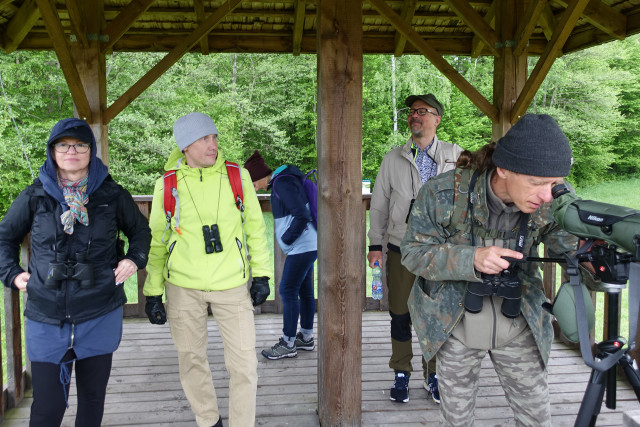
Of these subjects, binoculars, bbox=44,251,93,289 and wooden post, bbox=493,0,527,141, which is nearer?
binoculars, bbox=44,251,93,289

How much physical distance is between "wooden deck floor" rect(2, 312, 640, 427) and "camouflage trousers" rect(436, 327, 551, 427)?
111 centimetres

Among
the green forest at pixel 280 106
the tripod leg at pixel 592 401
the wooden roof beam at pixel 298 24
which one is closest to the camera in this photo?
the tripod leg at pixel 592 401

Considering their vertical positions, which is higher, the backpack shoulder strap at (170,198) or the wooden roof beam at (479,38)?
the wooden roof beam at (479,38)

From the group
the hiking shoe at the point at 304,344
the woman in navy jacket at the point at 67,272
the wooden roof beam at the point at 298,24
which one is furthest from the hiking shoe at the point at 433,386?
the wooden roof beam at the point at 298,24

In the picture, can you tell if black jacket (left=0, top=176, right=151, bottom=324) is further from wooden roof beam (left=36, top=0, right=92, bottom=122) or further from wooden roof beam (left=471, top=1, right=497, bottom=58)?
wooden roof beam (left=471, top=1, right=497, bottom=58)

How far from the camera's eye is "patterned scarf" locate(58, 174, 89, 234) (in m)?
2.14

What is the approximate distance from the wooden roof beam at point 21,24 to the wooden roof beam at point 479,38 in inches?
152

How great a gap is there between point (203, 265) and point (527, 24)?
323 centimetres

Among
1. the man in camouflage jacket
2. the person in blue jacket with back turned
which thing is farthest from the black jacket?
the person in blue jacket with back turned

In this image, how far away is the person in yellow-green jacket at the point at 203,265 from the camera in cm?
254

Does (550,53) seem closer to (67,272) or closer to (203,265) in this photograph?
(203,265)

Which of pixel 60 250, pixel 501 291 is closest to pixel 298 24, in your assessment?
pixel 60 250

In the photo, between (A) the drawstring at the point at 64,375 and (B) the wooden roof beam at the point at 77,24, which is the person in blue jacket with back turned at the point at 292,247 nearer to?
(B) the wooden roof beam at the point at 77,24

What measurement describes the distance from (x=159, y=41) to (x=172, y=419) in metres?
3.63
